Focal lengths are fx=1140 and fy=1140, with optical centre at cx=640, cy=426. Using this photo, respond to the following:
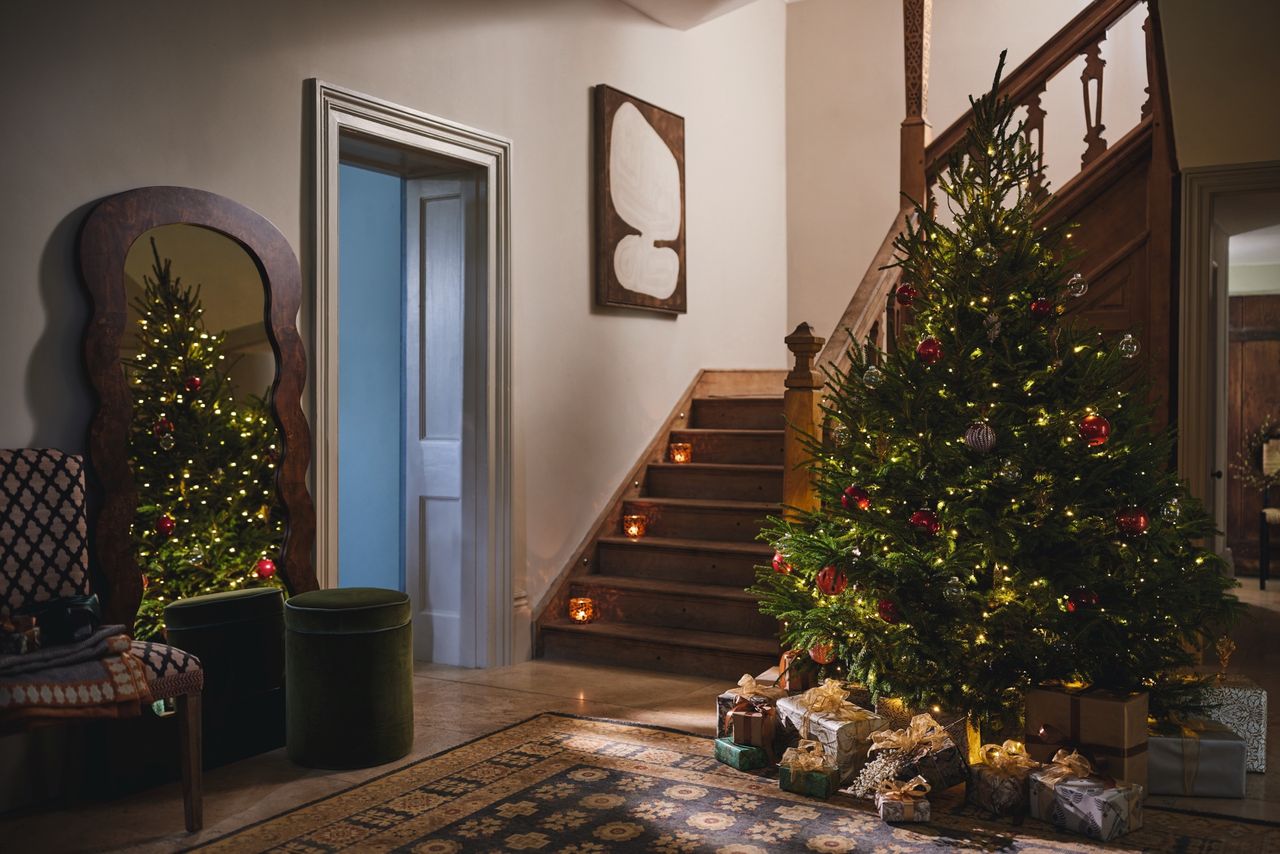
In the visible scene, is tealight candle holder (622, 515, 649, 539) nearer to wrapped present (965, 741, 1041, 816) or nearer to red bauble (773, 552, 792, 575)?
red bauble (773, 552, 792, 575)

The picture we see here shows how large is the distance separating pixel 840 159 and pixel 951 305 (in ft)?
14.3

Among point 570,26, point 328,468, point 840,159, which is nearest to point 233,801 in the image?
point 328,468

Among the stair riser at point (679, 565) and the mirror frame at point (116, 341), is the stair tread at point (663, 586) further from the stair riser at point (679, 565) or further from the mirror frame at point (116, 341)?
the mirror frame at point (116, 341)

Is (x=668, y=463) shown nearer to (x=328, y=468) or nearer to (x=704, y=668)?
(x=704, y=668)

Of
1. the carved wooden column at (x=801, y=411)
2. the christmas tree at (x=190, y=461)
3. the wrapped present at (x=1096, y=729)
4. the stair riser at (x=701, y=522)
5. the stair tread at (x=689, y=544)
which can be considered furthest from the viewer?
the stair riser at (x=701, y=522)

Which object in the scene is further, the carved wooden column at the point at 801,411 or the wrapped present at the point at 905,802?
the carved wooden column at the point at 801,411

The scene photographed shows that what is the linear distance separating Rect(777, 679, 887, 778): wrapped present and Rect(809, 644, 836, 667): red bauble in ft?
0.42

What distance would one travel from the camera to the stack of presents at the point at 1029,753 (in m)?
3.09

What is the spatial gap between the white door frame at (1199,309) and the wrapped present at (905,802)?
262cm

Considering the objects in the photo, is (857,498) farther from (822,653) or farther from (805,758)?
(805,758)

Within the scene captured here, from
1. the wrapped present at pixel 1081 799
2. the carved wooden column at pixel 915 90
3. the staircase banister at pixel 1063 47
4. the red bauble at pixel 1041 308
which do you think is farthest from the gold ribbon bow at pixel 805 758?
the staircase banister at pixel 1063 47

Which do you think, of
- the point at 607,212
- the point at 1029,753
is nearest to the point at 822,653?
the point at 1029,753

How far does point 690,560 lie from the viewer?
5.50m

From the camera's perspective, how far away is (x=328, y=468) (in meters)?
4.21
